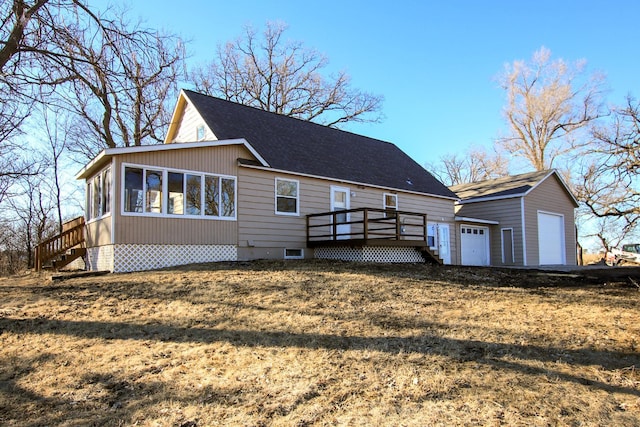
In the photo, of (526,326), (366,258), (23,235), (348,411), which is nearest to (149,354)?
(348,411)

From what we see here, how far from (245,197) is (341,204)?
13.2 feet

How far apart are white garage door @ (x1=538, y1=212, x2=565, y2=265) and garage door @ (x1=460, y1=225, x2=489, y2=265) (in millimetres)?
2536

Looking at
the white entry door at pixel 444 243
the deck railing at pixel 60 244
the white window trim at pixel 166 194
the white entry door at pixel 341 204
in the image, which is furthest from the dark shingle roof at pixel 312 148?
the deck railing at pixel 60 244

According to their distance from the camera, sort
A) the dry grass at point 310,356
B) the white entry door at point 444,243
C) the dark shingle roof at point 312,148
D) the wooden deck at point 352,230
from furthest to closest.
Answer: the white entry door at point 444,243 → the dark shingle roof at point 312,148 → the wooden deck at point 352,230 → the dry grass at point 310,356

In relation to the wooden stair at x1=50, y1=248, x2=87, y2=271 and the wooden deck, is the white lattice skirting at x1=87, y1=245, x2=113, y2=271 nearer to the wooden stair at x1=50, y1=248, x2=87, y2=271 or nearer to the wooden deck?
the wooden stair at x1=50, y1=248, x2=87, y2=271

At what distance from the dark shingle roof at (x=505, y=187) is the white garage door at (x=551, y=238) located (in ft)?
5.62

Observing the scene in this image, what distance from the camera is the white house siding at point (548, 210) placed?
20562mm

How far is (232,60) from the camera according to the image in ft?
98.9

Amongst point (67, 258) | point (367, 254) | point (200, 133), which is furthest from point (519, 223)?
point (67, 258)

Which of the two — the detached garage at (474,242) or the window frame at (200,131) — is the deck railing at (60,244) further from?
the detached garage at (474,242)

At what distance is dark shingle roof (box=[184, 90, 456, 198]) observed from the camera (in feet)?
48.3

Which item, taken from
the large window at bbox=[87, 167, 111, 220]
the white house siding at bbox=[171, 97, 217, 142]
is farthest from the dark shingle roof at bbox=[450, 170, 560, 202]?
the large window at bbox=[87, 167, 111, 220]

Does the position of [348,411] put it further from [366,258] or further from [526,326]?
[366,258]

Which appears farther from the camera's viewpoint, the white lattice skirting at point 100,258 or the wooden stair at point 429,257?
the wooden stair at point 429,257
